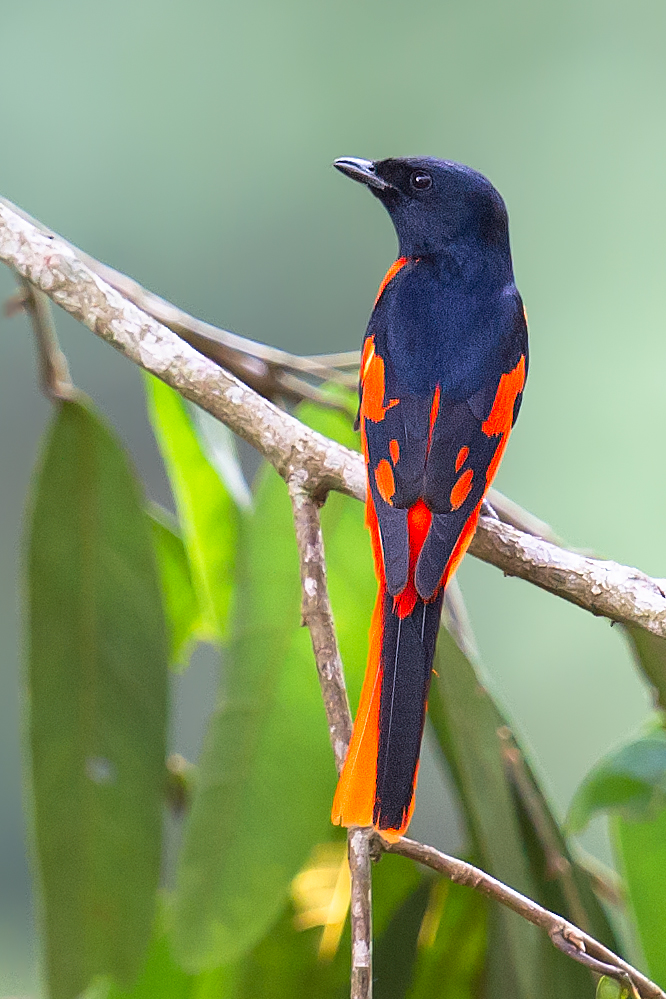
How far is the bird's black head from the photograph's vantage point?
1687 mm

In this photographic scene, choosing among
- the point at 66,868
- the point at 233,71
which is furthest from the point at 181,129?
the point at 66,868

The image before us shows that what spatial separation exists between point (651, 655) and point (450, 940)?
55 cm

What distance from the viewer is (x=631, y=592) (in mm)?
1286

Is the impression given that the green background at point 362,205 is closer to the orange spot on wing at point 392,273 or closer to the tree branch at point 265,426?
the orange spot on wing at point 392,273

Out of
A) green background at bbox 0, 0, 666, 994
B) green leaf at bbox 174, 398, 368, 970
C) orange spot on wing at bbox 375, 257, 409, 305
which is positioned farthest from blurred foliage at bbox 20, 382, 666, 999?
green background at bbox 0, 0, 666, 994

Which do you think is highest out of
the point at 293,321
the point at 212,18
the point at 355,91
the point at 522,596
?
the point at 212,18

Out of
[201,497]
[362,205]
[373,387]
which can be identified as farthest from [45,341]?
[362,205]

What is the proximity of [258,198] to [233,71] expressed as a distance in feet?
2.64

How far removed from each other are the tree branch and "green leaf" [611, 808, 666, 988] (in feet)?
1.16

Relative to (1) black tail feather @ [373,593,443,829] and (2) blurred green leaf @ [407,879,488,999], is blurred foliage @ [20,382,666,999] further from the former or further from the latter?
(1) black tail feather @ [373,593,443,829]

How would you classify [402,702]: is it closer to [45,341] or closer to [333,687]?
[333,687]

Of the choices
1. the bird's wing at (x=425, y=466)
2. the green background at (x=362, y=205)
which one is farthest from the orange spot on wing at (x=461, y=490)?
the green background at (x=362, y=205)

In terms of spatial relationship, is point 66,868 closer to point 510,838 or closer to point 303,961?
point 303,961

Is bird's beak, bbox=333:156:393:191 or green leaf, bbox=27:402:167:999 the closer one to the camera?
green leaf, bbox=27:402:167:999
